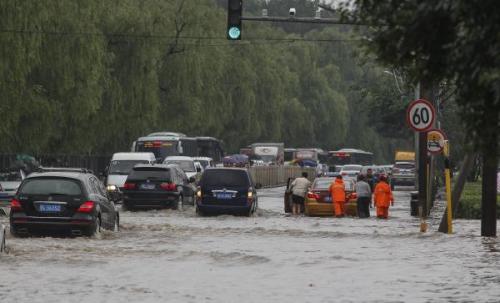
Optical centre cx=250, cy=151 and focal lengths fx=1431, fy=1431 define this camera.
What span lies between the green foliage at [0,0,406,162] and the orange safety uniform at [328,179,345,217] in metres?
7.63

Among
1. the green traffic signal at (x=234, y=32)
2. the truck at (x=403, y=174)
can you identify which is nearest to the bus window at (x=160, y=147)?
the truck at (x=403, y=174)

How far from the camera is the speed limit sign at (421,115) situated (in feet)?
98.9

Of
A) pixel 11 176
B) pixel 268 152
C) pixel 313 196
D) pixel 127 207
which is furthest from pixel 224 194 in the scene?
pixel 268 152

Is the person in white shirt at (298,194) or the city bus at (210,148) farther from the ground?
the city bus at (210,148)

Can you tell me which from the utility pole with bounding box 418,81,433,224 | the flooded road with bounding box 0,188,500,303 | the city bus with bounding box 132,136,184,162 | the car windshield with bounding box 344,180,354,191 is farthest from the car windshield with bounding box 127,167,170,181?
the city bus with bounding box 132,136,184,162

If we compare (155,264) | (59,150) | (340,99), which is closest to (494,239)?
(155,264)

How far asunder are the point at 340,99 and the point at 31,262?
98.0m

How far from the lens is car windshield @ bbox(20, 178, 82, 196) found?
2630 cm

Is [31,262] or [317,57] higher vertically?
[317,57]

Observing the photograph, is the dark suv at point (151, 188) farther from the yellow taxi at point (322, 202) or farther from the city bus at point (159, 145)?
the city bus at point (159, 145)

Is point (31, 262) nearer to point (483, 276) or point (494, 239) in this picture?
point (483, 276)

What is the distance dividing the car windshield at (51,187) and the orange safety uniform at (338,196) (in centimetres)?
1576

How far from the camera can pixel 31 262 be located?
21.1 m

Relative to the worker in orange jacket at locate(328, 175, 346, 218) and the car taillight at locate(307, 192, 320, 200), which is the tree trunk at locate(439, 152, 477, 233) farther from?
the car taillight at locate(307, 192, 320, 200)
